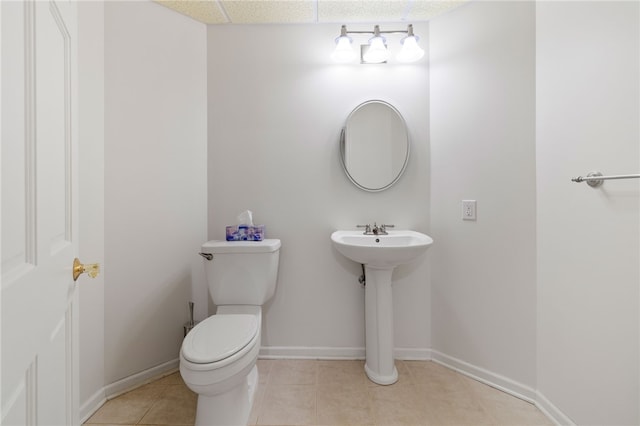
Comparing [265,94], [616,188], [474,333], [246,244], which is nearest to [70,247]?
[246,244]

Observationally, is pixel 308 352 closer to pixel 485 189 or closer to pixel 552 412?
pixel 552 412

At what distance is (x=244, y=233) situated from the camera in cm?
190

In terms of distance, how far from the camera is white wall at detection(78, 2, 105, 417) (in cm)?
150

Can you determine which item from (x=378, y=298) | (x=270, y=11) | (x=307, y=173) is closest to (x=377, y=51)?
(x=270, y=11)

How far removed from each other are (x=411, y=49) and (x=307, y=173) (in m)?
1.00

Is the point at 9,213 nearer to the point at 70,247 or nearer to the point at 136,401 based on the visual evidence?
the point at 70,247

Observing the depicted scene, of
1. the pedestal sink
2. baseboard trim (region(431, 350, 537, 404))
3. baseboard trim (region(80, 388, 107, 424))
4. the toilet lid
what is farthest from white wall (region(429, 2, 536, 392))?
baseboard trim (region(80, 388, 107, 424))

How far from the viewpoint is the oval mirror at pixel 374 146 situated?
79.2 inches

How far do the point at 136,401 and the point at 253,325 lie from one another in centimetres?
81

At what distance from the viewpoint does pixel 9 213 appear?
495 millimetres

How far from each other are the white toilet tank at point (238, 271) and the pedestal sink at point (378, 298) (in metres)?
0.45

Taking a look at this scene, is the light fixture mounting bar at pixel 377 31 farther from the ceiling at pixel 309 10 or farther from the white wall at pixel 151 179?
the white wall at pixel 151 179

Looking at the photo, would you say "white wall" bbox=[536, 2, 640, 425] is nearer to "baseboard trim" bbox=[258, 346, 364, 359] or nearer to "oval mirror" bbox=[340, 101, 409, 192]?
"oval mirror" bbox=[340, 101, 409, 192]

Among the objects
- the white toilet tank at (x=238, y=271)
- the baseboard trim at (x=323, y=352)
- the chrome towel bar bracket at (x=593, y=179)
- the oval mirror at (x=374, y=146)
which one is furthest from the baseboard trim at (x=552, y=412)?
the white toilet tank at (x=238, y=271)
